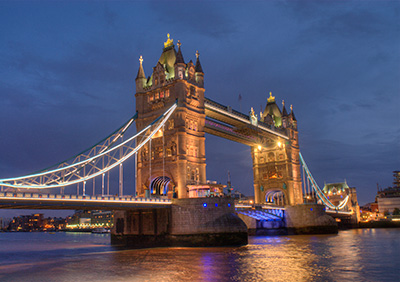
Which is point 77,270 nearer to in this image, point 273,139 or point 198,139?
point 198,139

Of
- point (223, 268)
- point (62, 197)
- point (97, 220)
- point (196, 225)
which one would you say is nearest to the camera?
point (223, 268)

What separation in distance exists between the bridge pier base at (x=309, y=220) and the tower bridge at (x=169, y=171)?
0.54 ft

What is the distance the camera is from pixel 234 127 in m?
63.8

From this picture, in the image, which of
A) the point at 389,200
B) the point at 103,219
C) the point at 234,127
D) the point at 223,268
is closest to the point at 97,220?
the point at 103,219

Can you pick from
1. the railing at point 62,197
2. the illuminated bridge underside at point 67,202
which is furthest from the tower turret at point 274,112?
the railing at point 62,197

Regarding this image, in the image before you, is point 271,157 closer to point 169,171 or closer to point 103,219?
point 169,171

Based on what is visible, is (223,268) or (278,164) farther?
(278,164)

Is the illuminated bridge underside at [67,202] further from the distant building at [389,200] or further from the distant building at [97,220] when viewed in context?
the distant building at [97,220]

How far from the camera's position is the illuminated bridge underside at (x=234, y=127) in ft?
184

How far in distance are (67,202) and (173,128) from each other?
18.2 metres

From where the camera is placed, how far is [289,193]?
75.1m

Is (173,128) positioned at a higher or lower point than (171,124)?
lower

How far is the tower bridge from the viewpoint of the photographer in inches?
1390

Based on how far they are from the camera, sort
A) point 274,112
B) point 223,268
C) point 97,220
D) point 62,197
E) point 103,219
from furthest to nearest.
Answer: point 97,220 → point 103,219 → point 274,112 → point 62,197 → point 223,268
